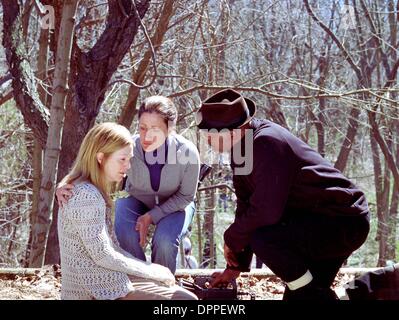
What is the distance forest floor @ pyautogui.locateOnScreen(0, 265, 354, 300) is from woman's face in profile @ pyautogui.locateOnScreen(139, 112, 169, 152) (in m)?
1.18

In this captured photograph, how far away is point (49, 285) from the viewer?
491 centimetres

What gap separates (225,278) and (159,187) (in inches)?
33.8

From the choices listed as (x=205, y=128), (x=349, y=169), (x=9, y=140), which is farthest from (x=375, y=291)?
(x=349, y=169)

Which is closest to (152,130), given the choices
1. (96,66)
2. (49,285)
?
(49,285)

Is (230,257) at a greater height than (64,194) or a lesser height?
lesser

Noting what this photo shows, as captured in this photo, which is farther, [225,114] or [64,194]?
[225,114]

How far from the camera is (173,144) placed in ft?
14.7

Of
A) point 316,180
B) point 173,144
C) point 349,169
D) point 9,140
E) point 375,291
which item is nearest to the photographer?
point 316,180

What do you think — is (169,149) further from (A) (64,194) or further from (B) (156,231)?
(A) (64,194)

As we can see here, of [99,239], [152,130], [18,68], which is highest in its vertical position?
[18,68]

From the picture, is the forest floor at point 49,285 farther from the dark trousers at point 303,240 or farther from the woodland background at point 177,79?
the dark trousers at point 303,240

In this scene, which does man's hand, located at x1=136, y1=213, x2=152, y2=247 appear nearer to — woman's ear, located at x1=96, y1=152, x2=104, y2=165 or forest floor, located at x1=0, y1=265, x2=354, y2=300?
forest floor, located at x1=0, y1=265, x2=354, y2=300

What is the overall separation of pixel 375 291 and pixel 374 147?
11954 millimetres

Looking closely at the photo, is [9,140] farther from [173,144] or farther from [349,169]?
[349,169]
